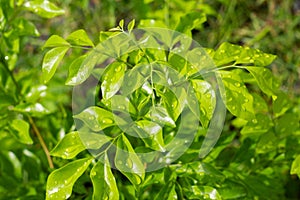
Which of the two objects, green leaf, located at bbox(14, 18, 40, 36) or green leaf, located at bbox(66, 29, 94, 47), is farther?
green leaf, located at bbox(14, 18, 40, 36)

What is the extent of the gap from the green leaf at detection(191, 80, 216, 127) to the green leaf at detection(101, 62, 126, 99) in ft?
0.46

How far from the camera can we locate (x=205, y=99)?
938mm

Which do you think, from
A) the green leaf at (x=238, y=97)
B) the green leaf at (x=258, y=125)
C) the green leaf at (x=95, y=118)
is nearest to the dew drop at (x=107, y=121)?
the green leaf at (x=95, y=118)

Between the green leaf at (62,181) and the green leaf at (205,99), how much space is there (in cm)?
26

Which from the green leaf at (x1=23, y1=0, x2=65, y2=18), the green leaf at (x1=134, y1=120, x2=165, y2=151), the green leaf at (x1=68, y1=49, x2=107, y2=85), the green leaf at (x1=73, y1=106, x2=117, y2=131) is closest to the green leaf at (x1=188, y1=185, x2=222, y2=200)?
the green leaf at (x1=134, y1=120, x2=165, y2=151)

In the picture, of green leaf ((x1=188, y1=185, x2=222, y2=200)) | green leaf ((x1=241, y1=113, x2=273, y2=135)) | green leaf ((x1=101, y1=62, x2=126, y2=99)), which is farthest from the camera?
green leaf ((x1=241, y1=113, x2=273, y2=135))

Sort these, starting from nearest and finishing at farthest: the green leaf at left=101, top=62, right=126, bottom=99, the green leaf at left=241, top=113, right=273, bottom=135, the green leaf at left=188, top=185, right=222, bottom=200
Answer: the green leaf at left=101, top=62, right=126, bottom=99 < the green leaf at left=188, top=185, right=222, bottom=200 < the green leaf at left=241, top=113, right=273, bottom=135

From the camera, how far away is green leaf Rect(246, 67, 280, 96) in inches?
39.4

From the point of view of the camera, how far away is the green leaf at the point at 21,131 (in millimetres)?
1226

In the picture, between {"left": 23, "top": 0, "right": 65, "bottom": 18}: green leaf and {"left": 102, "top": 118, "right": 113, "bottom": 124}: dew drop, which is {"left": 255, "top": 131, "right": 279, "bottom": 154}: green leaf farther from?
{"left": 23, "top": 0, "right": 65, "bottom": 18}: green leaf

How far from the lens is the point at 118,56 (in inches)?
38.1

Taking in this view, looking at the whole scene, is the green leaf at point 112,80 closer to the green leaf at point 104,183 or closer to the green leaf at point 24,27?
the green leaf at point 104,183

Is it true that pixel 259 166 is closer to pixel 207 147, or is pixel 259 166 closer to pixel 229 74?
pixel 207 147

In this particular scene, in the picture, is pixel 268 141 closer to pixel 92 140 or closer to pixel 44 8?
pixel 92 140
